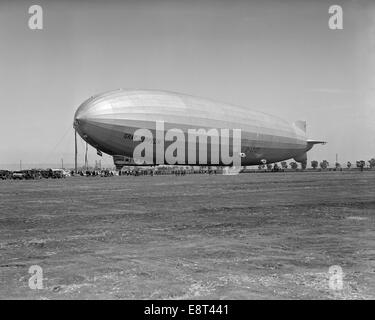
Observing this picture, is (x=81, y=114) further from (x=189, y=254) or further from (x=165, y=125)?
(x=189, y=254)

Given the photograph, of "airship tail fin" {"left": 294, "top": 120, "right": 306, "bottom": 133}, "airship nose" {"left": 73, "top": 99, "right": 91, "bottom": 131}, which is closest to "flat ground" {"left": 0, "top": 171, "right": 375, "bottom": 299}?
"airship nose" {"left": 73, "top": 99, "right": 91, "bottom": 131}

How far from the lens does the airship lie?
41000mm

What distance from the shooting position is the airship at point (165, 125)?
135ft

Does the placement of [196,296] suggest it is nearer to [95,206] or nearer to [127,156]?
[95,206]

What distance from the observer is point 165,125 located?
44094 millimetres

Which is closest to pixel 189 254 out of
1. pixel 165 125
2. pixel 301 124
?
pixel 165 125

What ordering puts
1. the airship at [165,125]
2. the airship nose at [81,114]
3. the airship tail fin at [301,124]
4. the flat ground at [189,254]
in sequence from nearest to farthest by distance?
the flat ground at [189,254] < the airship nose at [81,114] < the airship at [165,125] < the airship tail fin at [301,124]

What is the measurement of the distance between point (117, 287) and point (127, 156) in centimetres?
3816

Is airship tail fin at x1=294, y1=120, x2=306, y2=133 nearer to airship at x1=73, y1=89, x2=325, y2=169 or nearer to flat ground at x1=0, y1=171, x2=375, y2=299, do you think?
airship at x1=73, y1=89, x2=325, y2=169

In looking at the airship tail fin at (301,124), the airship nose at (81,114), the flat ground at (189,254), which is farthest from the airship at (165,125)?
the flat ground at (189,254)

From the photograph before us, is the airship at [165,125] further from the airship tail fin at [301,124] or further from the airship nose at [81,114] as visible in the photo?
the airship tail fin at [301,124]

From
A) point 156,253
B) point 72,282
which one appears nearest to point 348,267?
point 156,253

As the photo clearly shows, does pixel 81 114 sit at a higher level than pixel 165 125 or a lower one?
higher

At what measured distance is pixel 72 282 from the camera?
7.90 m
